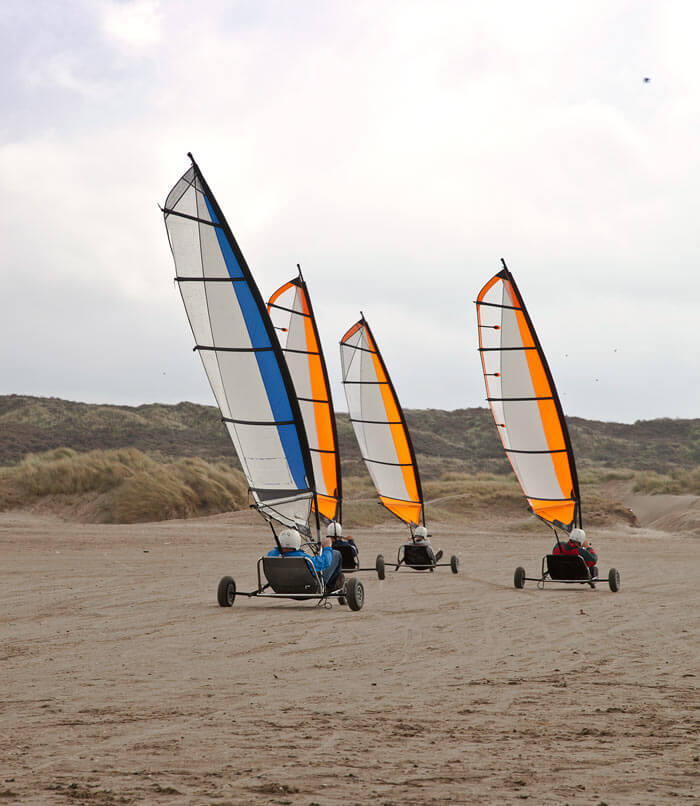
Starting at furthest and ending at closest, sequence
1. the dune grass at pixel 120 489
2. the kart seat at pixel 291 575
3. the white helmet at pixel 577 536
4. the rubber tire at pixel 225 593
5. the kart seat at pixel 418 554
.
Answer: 1. the dune grass at pixel 120 489
2. the kart seat at pixel 418 554
3. the white helmet at pixel 577 536
4. the rubber tire at pixel 225 593
5. the kart seat at pixel 291 575

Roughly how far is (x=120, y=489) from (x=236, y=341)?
809 inches

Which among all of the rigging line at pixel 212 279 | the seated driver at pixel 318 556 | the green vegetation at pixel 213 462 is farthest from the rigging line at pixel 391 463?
the rigging line at pixel 212 279

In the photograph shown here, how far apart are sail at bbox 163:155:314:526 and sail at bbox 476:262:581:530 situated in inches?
240

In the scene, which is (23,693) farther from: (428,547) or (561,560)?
(428,547)

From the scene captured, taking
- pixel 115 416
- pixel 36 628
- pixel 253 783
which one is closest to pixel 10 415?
pixel 115 416

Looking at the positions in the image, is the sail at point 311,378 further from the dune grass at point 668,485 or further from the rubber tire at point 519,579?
the dune grass at point 668,485

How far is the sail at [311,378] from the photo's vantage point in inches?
672

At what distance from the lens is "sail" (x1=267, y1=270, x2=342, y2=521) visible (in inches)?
672

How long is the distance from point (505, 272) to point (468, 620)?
8066mm

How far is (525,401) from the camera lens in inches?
658

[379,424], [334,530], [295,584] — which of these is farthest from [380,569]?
[379,424]

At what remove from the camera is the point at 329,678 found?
7.04 meters

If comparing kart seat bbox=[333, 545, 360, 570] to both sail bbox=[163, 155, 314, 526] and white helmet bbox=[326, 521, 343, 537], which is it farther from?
sail bbox=[163, 155, 314, 526]

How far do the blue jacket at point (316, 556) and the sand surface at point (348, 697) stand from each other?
54 cm
